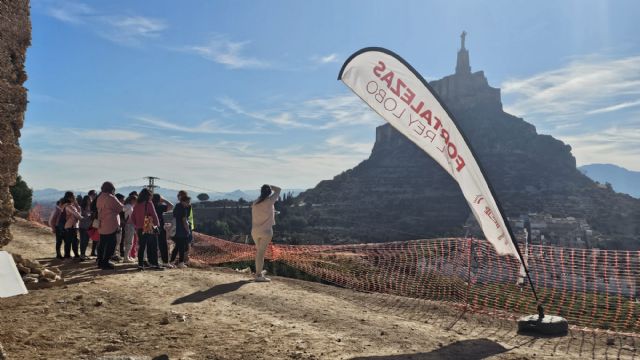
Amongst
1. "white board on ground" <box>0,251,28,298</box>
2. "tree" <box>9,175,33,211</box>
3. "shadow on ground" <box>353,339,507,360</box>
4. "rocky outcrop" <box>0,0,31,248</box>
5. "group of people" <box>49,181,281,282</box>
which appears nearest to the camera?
"shadow on ground" <box>353,339,507,360</box>

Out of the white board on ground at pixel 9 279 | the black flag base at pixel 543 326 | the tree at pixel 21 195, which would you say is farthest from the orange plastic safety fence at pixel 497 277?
the tree at pixel 21 195

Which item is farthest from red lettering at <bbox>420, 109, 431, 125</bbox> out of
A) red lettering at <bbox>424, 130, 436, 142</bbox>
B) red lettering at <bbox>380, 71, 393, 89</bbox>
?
red lettering at <bbox>380, 71, 393, 89</bbox>

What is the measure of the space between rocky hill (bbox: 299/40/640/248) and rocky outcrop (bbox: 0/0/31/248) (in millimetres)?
84289

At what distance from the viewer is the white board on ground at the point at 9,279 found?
6336 millimetres

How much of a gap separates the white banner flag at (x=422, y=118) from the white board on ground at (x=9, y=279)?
19.0 feet

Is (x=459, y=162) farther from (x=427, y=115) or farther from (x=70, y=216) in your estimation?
(x=70, y=216)

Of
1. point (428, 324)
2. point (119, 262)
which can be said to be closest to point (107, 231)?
point (119, 262)

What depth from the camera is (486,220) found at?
21.2 ft

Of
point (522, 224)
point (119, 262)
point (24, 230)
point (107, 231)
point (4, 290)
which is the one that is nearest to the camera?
point (4, 290)

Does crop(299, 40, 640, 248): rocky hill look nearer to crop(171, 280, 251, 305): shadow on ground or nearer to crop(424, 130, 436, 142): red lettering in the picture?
crop(171, 280, 251, 305): shadow on ground

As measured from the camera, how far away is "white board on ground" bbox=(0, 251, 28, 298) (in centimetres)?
634

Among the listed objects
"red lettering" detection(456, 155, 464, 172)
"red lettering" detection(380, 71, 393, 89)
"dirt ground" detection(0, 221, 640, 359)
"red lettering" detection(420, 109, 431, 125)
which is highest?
"red lettering" detection(380, 71, 393, 89)

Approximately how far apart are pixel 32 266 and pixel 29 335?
3.53 m

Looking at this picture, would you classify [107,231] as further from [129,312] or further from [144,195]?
[129,312]
